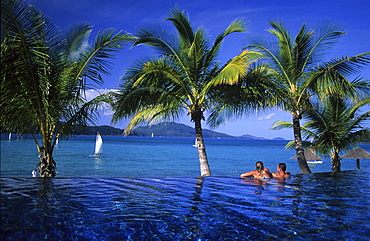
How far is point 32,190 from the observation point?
7.40 m

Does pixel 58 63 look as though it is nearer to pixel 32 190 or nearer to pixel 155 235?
pixel 32 190

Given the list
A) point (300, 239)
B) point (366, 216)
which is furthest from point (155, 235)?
point (366, 216)

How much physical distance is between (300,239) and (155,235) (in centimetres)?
175

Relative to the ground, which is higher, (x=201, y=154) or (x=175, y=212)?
(x=201, y=154)

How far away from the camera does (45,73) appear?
8586 mm

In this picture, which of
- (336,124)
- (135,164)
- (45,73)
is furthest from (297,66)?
(135,164)

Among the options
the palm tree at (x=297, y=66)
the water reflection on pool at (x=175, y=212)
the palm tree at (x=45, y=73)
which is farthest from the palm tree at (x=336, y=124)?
the palm tree at (x=45, y=73)

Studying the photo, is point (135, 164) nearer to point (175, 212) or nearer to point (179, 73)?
point (179, 73)

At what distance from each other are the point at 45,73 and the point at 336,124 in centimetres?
1416

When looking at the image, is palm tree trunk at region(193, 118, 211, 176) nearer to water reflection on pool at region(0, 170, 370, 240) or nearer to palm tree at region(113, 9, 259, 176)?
palm tree at region(113, 9, 259, 176)

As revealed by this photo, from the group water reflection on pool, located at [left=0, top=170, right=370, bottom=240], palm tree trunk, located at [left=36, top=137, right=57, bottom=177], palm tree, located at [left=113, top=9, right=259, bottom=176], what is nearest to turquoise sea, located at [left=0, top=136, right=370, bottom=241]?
water reflection on pool, located at [left=0, top=170, right=370, bottom=240]

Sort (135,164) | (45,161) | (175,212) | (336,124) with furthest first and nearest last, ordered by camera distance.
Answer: (135,164) < (336,124) < (45,161) < (175,212)

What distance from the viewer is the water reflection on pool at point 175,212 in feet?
14.5

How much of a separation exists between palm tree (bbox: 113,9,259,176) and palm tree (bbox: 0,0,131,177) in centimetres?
152
